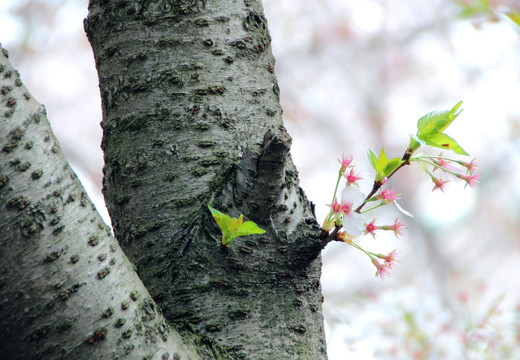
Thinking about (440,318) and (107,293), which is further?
(440,318)

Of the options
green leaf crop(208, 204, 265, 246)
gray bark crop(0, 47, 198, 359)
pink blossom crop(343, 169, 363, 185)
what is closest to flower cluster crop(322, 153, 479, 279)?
pink blossom crop(343, 169, 363, 185)

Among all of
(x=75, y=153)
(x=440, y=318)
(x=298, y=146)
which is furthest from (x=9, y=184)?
(x=298, y=146)

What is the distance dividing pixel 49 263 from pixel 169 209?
222 millimetres

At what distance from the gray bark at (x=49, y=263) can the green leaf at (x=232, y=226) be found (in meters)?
0.13

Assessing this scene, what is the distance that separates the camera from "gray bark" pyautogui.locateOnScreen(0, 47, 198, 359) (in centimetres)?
46

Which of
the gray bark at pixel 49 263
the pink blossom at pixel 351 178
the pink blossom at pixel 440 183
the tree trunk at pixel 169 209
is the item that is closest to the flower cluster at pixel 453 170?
the pink blossom at pixel 440 183

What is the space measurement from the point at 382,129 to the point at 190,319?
24.0 ft

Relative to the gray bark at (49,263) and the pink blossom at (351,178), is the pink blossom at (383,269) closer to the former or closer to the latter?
the pink blossom at (351,178)

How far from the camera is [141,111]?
0.73 meters

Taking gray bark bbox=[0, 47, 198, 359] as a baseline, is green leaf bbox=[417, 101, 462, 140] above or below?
above

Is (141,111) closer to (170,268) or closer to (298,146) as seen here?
(170,268)

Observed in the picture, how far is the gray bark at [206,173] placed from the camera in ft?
2.07

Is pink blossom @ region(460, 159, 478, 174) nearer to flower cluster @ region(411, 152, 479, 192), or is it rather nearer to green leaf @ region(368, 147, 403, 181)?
flower cluster @ region(411, 152, 479, 192)

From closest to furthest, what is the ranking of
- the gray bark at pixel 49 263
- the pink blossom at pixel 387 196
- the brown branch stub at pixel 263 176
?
the gray bark at pixel 49 263 < the brown branch stub at pixel 263 176 < the pink blossom at pixel 387 196
